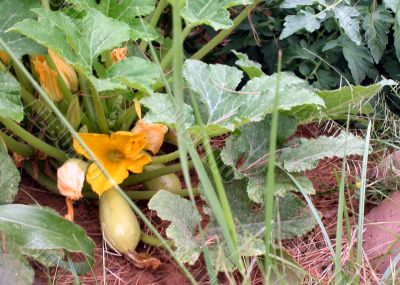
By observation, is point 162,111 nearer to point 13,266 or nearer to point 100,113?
point 100,113

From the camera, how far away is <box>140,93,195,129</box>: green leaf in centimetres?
127

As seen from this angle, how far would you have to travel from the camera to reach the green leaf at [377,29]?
176 cm

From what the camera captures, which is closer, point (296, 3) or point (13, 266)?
point (13, 266)

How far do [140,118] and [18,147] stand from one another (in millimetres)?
310

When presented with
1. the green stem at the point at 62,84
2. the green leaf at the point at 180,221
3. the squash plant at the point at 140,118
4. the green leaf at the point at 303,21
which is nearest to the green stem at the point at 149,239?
the squash plant at the point at 140,118

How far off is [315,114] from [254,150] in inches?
8.2

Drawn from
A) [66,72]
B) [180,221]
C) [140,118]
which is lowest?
[180,221]

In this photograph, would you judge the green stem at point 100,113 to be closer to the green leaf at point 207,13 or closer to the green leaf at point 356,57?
the green leaf at point 207,13

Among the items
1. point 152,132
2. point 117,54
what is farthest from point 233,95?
point 117,54

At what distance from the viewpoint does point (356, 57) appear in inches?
72.0

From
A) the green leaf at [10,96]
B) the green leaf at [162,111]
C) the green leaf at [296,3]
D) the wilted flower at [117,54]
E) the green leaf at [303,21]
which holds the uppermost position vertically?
the green leaf at [10,96]

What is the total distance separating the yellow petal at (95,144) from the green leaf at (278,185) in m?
0.36

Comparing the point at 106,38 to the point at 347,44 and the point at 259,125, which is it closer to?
the point at 259,125

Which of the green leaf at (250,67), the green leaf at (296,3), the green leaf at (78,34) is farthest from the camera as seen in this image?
the green leaf at (296,3)
